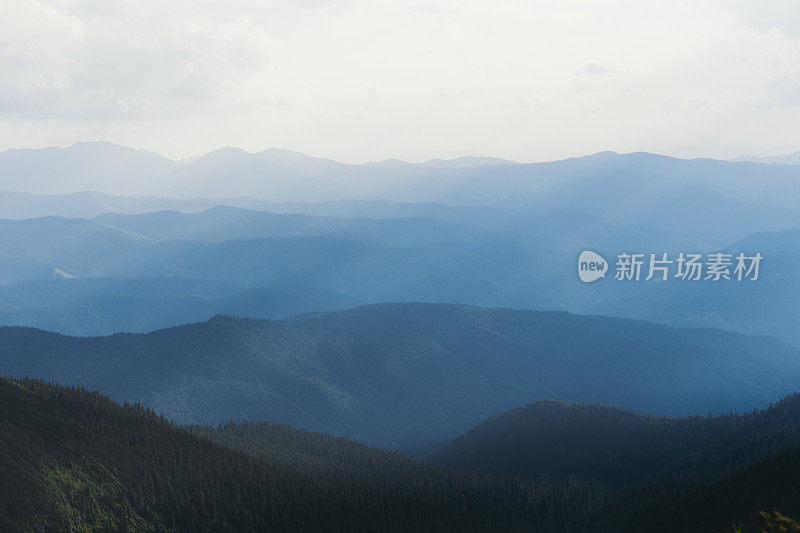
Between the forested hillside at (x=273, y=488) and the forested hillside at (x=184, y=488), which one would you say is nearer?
the forested hillside at (x=273, y=488)

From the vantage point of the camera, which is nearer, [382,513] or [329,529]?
[329,529]

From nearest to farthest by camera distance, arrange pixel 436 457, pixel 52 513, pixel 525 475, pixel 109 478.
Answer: pixel 52 513
pixel 109 478
pixel 525 475
pixel 436 457

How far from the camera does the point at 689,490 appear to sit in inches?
3263

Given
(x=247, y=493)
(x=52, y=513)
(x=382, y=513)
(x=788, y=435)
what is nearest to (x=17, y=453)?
(x=52, y=513)

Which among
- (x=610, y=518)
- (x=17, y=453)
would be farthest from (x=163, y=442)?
(x=610, y=518)

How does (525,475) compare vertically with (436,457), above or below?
above

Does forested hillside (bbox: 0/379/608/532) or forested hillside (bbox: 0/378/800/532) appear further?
forested hillside (bbox: 0/379/608/532)

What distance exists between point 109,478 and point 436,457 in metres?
102

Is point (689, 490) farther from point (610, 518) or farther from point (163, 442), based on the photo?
point (163, 442)

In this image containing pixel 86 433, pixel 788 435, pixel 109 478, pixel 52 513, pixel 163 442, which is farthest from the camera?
pixel 788 435

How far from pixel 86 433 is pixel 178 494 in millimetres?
14838

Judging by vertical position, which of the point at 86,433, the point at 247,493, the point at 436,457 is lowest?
the point at 436,457

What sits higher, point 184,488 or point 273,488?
point 184,488

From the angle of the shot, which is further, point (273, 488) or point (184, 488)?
point (273, 488)
